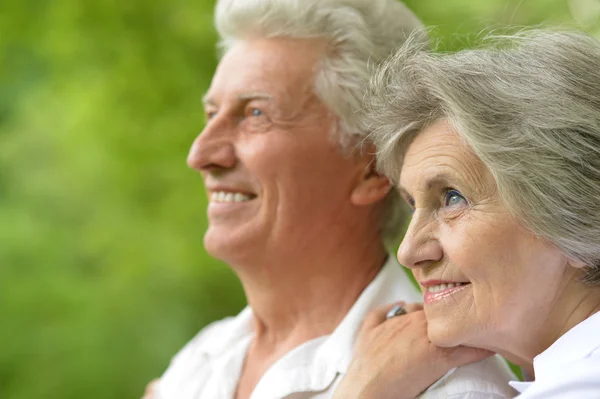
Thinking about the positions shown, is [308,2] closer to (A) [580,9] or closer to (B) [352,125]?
(B) [352,125]

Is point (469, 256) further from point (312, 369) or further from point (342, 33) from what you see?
point (342, 33)

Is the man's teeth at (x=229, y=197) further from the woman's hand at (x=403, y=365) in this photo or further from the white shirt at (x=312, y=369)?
the woman's hand at (x=403, y=365)

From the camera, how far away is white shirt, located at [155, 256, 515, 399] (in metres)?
1.81

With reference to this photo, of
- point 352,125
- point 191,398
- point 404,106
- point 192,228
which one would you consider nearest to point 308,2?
point 352,125

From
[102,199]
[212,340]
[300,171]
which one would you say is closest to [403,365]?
[300,171]

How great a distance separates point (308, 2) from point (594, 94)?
0.90 meters

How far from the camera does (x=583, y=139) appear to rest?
1.54 meters

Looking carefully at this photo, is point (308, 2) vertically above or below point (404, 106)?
above

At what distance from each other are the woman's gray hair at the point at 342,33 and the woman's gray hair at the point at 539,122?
508 mm

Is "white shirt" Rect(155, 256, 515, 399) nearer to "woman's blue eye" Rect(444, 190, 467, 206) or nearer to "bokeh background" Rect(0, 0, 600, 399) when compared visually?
"woman's blue eye" Rect(444, 190, 467, 206)

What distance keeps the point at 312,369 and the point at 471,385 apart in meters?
0.45

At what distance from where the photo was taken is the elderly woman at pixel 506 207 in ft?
5.03

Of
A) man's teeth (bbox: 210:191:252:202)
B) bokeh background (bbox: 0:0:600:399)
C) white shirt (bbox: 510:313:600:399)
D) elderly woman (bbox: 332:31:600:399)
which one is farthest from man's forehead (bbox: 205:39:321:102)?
bokeh background (bbox: 0:0:600:399)

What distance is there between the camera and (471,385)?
70.4 inches
